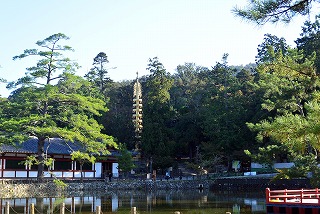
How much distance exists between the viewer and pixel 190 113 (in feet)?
160

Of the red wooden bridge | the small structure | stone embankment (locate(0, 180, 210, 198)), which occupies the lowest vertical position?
stone embankment (locate(0, 180, 210, 198))

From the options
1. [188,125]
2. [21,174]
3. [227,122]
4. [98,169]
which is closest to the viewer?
[21,174]

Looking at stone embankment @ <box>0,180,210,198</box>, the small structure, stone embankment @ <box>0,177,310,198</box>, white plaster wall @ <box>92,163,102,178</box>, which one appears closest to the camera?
stone embankment @ <box>0,180,210,198</box>

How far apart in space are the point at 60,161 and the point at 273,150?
59.6 ft

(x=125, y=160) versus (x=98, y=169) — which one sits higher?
(x=125, y=160)

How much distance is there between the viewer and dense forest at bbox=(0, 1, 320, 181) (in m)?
23.6

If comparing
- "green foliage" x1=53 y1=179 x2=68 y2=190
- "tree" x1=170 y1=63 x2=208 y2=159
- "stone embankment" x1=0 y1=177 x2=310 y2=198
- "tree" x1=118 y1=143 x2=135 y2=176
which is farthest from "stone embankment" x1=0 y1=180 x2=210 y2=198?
"tree" x1=170 y1=63 x2=208 y2=159

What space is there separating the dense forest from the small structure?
96.7 inches

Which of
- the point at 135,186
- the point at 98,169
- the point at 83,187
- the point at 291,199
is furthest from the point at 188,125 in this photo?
the point at 291,199

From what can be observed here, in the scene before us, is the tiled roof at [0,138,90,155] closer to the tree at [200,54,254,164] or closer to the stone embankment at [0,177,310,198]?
the stone embankment at [0,177,310,198]

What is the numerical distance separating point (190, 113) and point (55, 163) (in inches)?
697

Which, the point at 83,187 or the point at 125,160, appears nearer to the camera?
the point at 83,187

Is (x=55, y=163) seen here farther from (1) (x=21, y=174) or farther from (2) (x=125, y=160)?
(2) (x=125, y=160)

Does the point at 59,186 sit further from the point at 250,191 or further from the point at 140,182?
the point at 250,191
